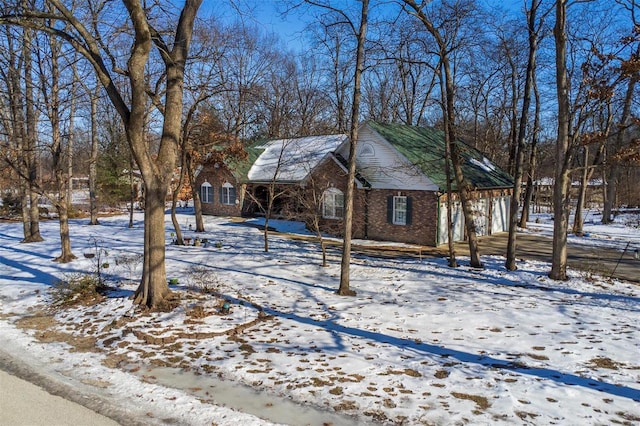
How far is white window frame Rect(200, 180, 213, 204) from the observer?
3161cm

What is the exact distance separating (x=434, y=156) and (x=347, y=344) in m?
15.4

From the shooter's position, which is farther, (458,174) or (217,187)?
(217,187)

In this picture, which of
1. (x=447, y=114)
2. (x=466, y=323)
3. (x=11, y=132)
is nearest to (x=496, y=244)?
(x=447, y=114)

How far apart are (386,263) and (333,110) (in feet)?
79.8

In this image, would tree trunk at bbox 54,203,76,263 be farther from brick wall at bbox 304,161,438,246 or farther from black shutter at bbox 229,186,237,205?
black shutter at bbox 229,186,237,205

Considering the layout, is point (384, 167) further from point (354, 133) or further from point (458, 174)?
point (354, 133)

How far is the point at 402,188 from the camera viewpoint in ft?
64.4

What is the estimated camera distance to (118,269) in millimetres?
12648

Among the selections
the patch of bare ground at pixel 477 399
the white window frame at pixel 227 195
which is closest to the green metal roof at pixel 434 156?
the white window frame at pixel 227 195

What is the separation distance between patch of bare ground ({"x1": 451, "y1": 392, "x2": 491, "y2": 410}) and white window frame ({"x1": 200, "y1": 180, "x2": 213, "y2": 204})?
2807 cm

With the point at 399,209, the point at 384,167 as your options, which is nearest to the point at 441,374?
the point at 399,209

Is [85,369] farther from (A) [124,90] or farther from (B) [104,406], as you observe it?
(A) [124,90]

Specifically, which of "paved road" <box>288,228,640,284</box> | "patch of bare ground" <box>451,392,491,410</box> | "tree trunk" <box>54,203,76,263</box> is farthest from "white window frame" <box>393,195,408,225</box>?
"patch of bare ground" <box>451,392,491,410</box>

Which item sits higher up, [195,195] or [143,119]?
[143,119]
